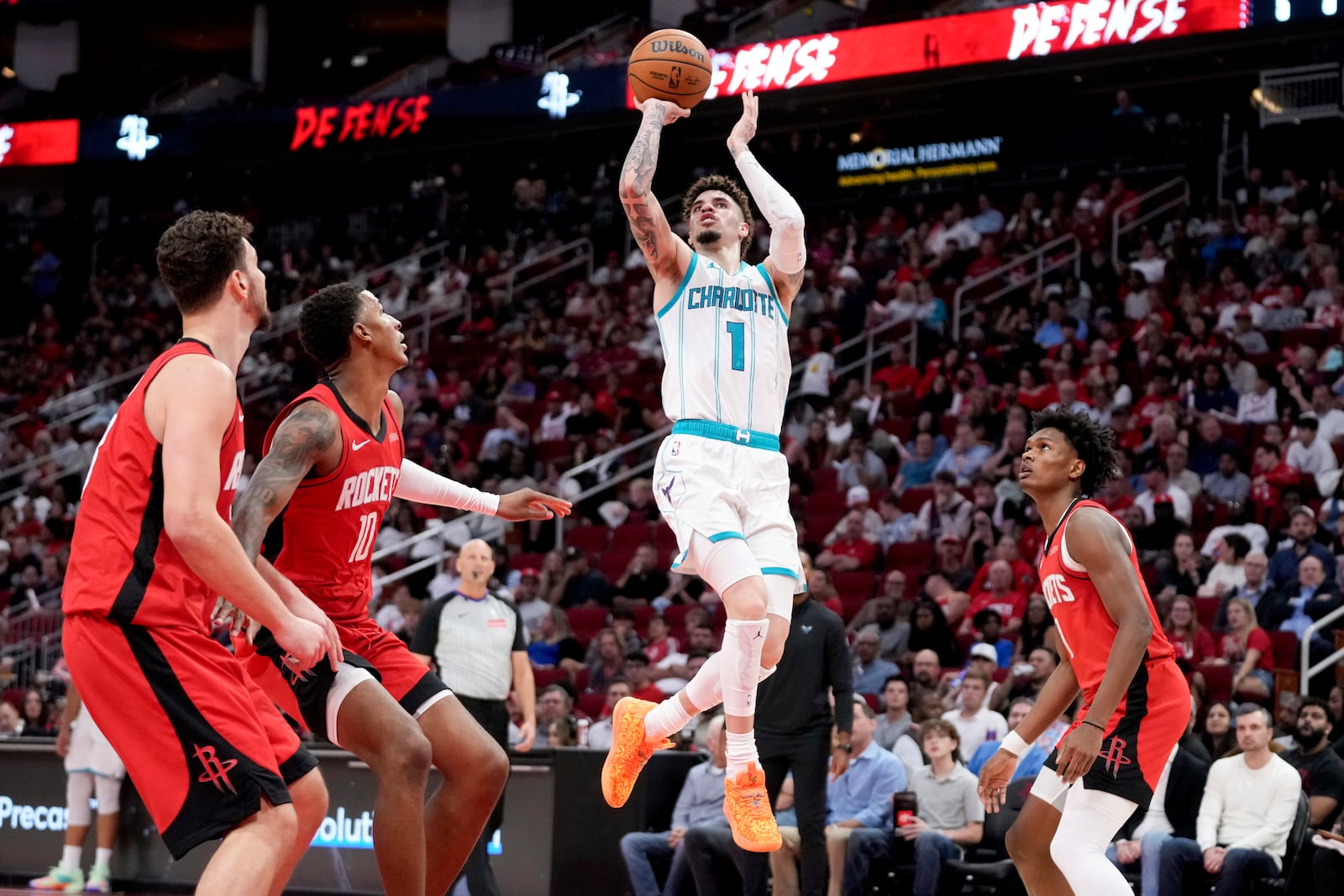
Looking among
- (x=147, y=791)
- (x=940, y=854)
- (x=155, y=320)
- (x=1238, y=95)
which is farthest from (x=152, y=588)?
(x=155, y=320)

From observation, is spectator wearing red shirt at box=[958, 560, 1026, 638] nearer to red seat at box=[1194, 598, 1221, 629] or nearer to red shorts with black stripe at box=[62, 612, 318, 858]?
red seat at box=[1194, 598, 1221, 629]

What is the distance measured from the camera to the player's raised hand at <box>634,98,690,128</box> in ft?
19.7

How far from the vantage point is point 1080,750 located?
5.33 m

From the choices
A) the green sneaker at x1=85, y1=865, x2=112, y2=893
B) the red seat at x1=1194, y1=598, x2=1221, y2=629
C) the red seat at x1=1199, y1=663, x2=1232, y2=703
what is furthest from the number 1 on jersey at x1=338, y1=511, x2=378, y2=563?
the red seat at x1=1194, y1=598, x2=1221, y2=629

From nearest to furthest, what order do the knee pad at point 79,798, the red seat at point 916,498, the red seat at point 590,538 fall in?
the knee pad at point 79,798, the red seat at point 916,498, the red seat at point 590,538

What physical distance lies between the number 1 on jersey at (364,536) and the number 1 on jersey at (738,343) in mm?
1499

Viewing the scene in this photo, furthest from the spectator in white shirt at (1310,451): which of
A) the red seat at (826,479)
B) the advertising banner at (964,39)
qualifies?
the advertising banner at (964,39)

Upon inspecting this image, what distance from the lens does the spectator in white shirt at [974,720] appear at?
10.5 meters

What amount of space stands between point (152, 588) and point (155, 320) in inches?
893

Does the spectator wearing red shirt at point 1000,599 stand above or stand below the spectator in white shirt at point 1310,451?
below

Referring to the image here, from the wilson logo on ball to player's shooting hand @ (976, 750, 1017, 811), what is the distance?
9.55 ft

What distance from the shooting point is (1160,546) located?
13.2 meters

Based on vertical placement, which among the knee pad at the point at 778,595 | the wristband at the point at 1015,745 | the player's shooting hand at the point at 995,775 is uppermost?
the knee pad at the point at 778,595

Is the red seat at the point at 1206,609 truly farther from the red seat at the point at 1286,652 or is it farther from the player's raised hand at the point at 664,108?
the player's raised hand at the point at 664,108
